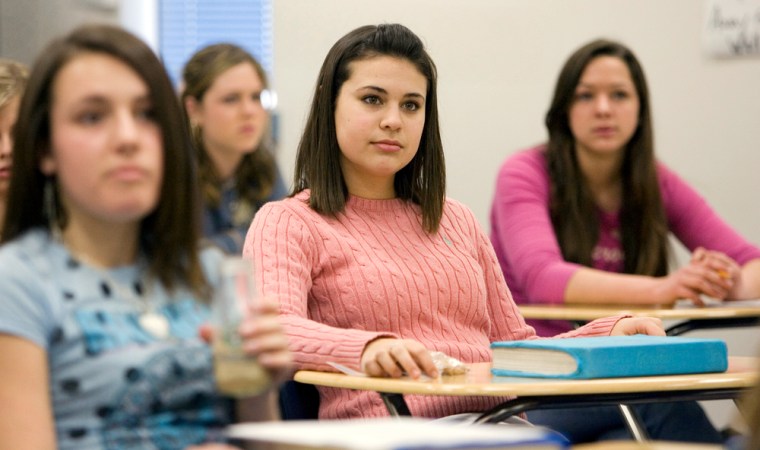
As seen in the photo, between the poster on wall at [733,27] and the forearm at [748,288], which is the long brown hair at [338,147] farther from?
the poster on wall at [733,27]

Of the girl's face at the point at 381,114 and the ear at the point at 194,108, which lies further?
the ear at the point at 194,108

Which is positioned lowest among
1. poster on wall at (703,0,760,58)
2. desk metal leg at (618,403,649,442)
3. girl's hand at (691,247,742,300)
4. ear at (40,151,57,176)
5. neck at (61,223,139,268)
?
desk metal leg at (618,403,649,442)

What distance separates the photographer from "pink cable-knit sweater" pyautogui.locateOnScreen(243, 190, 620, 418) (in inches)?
88.0

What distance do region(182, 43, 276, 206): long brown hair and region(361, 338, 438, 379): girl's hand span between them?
7.61ft

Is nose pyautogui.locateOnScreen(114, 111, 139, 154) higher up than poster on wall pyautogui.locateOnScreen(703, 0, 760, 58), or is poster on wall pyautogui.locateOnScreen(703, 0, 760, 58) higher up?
poster on wall pyautogui.locateOnScreen(703, 0, 760, 58)

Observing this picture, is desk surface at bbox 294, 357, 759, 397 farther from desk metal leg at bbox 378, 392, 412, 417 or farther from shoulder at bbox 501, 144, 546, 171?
shoulder at bbox 501, 144, 546, 171

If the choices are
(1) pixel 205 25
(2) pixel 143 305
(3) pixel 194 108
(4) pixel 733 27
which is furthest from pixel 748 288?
(1) pixel 205 25

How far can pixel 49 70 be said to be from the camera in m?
1.42

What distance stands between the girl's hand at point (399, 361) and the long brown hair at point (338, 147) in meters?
0.53

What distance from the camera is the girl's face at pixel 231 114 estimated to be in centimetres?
429

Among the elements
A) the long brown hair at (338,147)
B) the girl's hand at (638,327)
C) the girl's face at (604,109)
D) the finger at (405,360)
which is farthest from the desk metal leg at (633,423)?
the girl's face at (604,109)

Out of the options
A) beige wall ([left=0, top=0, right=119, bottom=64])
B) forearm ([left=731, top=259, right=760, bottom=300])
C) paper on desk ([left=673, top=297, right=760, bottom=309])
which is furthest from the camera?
beige wall ([left=0, top=0, right=119, bottom=64])

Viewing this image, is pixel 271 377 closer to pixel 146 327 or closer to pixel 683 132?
pixel 146 327

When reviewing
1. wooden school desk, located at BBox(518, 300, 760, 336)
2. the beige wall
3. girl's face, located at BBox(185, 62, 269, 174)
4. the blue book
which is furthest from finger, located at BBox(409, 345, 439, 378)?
the beige wall
